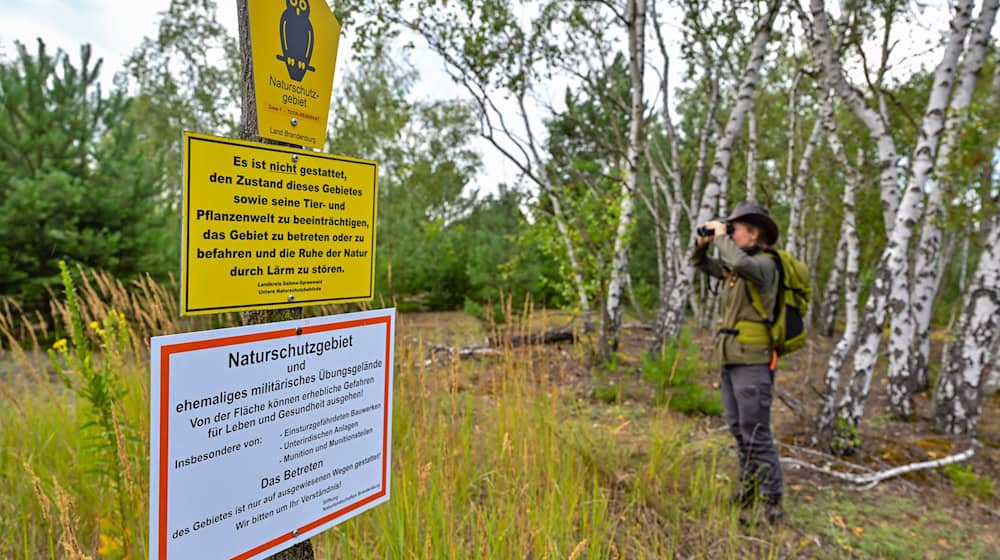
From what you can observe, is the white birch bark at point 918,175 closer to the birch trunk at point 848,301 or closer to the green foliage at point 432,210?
the birch trunk at point 848,301

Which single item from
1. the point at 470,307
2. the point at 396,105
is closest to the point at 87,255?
the point at 396,105

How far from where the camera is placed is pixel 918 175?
403cm

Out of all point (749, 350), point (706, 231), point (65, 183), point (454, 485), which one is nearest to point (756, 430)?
point (749, 350)

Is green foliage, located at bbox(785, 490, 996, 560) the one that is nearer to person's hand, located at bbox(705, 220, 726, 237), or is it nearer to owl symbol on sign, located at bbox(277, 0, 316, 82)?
person's hand, located at bbox(705, 220, 726, 237)

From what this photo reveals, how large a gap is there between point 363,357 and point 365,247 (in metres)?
0.26

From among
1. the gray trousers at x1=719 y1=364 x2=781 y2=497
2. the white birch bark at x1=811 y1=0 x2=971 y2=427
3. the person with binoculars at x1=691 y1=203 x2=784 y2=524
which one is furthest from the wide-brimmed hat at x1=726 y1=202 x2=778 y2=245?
the white birch bark at x1=811 y1=0 x2=971 y2=427

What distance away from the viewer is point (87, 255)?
23.1 ft

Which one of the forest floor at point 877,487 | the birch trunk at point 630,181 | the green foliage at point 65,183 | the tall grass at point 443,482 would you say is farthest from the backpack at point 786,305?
the green foliage at point 65,183

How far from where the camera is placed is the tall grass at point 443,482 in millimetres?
1864

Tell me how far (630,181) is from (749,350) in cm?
374

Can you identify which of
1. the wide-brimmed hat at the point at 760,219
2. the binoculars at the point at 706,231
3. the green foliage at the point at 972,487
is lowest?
the green foliage at the point at 972,487

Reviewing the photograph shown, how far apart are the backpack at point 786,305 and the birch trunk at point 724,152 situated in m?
2.30

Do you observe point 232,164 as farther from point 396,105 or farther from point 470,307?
point 470,307

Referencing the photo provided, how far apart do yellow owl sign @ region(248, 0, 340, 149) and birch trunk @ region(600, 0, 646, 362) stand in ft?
16.5
